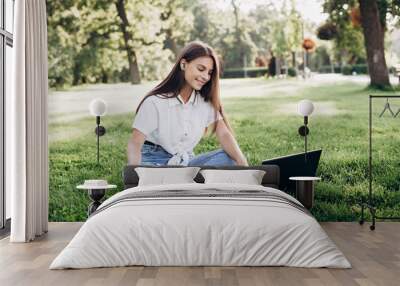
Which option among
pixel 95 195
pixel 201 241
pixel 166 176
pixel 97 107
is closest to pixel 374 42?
pixel 166 176

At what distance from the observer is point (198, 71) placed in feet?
27.5

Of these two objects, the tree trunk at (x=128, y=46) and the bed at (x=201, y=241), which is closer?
the bed at (x=201, y=241)

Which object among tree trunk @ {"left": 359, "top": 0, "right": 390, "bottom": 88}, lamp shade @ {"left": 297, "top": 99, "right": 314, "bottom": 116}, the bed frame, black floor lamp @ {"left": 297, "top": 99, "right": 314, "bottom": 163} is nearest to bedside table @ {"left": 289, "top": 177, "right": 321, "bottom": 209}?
the bed frame

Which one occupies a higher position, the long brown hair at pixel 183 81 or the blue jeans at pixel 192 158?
the long brown hair at pixel 183 81

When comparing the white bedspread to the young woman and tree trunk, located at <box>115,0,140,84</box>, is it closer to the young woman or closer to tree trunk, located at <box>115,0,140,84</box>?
the young woman

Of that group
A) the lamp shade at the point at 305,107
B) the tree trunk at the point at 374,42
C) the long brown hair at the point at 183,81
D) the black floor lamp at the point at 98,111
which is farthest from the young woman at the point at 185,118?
the tree trunk at the point at 374,42

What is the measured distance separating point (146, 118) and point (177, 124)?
16.6 inches

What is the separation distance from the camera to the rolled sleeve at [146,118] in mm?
8344

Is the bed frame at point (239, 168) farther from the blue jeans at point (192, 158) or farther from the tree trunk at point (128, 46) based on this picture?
the tree trunk at point (128, 46)

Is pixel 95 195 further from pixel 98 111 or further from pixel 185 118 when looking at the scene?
pixel 185 118

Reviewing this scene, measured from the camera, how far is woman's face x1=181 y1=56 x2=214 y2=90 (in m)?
8.30

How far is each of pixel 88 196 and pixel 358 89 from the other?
3.69m

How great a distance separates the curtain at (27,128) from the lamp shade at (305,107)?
3.11 meters

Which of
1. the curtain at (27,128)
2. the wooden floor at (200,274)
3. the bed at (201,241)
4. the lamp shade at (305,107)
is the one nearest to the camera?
the wooden floor at (200,274)
